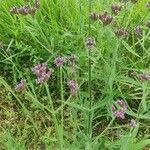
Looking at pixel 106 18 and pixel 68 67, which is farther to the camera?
pixel 68 67

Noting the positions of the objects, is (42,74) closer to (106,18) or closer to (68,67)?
(106,18)

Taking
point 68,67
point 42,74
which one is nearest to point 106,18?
point 68,67

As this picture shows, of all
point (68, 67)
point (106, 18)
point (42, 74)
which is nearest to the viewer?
point (42, 74)

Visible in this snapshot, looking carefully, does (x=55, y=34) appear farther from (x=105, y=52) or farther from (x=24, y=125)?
(x=24, y=125)

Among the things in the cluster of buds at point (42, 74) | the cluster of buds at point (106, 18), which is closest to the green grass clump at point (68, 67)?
the cluster of buds at point (106, 18)

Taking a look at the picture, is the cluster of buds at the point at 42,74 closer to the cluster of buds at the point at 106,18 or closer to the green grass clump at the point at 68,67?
the cluster of buds at the point at 106,18

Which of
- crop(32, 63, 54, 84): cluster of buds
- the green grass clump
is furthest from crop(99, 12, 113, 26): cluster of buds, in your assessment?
crop(32, 63, 54, 84): cluster of buds

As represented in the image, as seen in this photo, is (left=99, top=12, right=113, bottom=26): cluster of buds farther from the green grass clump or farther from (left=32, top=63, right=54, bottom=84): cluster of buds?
(left=32, top=63, right=54, bottom=84): cluster of buds

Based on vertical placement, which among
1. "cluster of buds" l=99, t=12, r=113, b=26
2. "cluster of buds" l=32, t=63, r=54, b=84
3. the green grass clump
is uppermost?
"cluster of buds" l=32, t=63, r=54, b=84

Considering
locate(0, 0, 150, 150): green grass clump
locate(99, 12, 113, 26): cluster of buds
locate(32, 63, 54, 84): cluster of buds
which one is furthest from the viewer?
locate(0, 0, 150, 150): green grass clump

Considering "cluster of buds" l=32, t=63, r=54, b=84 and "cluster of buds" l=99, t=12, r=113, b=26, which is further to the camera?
"cluster of buds" l=99, t=12, r=113, b=26
